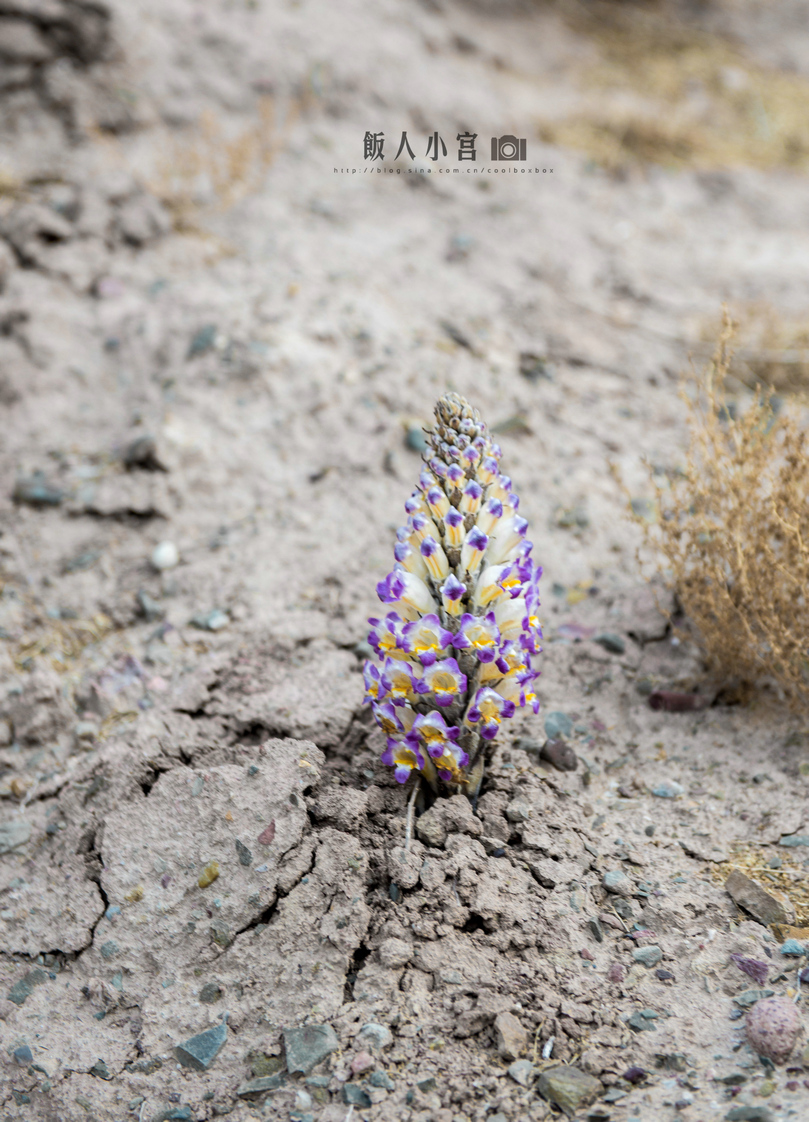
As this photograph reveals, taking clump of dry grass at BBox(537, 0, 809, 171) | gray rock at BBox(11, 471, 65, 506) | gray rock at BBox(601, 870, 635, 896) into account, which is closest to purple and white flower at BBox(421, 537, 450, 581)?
gray rock at BBox(601, 870, 635, 896)

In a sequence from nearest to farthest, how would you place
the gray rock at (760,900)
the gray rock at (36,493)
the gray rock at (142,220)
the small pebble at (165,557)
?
the gray rock at (760,900), the small pebble at (165,557), the gray rock at (36,493), the gray rock at (142,220)

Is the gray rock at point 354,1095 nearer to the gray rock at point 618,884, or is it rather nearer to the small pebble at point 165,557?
the gray rock at point 618,884

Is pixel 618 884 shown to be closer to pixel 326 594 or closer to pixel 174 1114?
pixel 174 1114

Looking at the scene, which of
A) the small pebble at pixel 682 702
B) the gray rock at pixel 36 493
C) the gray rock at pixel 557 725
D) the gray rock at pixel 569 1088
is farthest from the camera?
the gray rock at pixel 36 493

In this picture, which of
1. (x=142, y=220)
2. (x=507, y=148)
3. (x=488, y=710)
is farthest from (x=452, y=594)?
(x=507, y=148)

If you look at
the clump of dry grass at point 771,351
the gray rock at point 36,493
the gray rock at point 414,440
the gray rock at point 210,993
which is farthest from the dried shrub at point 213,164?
the gray rock at point 210,993

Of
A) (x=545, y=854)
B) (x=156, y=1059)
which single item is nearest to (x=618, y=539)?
(x=545, y=854)

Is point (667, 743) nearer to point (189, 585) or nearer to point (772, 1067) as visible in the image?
point (772, 1067)
